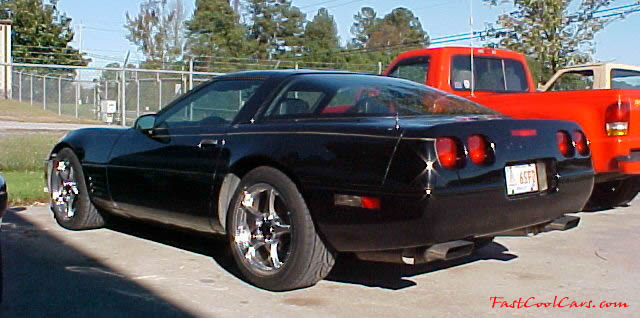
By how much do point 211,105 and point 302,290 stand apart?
1.59m

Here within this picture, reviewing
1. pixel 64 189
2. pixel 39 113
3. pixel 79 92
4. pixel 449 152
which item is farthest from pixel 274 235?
pixel 39 113

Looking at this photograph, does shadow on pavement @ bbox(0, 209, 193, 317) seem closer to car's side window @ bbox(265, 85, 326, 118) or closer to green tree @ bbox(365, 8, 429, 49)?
car's side window @ bbox(265, 85, 326, 118)

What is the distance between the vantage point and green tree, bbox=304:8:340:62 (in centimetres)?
5578

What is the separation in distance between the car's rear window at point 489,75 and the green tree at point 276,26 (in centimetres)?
4914

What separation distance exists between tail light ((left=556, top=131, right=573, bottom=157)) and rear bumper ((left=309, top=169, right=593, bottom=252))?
0.35m

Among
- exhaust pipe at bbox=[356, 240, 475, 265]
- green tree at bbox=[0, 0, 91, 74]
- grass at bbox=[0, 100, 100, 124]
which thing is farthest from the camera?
green tree at bbox=[0, 0, 91, 74]

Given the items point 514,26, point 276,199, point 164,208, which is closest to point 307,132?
point 276,199

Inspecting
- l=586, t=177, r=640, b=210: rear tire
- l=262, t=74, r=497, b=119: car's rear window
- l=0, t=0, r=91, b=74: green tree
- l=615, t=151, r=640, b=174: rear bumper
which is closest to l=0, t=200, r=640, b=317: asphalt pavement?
l=615, t=151, r=640, b=174: rear bumper

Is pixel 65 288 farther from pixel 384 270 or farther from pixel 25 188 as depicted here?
pixel 25 188

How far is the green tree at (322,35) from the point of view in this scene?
183ft

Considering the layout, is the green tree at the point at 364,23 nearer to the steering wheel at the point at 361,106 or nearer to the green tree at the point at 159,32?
the green tree at the point at 159,32

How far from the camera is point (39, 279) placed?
4586 millimetres

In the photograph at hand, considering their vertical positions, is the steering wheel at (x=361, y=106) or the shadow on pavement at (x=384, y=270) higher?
the steering wheel at (x=361, y=106)

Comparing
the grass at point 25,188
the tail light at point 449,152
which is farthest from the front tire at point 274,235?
the grass at point 25,188
